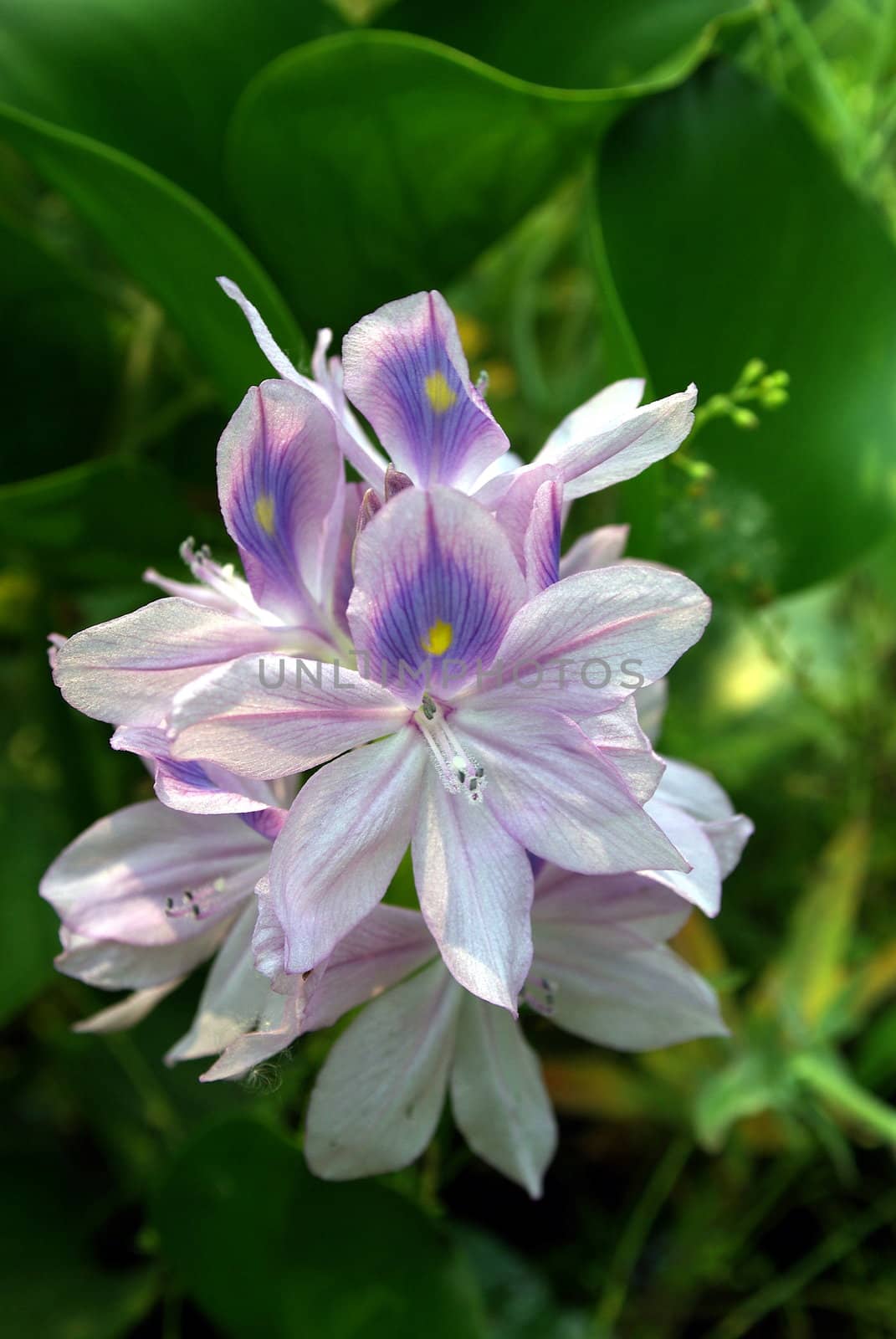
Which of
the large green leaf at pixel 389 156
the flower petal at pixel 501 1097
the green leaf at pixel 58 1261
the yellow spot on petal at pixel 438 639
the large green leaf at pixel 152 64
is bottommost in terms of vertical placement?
the green leaf at pixel 58 1261

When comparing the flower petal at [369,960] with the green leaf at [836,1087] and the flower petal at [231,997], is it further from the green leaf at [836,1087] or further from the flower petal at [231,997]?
the green leaf at [836,1087]

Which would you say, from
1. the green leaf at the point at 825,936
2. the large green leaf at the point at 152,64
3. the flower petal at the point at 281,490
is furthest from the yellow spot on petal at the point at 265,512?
the green leaf at the point at 825,936

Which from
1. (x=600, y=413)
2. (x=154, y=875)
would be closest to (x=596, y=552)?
(x=600, y=413)

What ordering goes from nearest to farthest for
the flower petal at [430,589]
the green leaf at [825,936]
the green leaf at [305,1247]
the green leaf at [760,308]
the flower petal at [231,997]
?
the flower petal at [430,589]
the flower petal at [231,997]
the green leaf at [305,1247]
the green leaf at [760,308]
the green leaf at [825,936]

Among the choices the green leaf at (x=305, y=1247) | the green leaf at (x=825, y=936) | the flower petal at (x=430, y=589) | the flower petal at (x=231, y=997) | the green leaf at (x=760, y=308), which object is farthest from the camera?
the green leaf at (x=825, y=936)

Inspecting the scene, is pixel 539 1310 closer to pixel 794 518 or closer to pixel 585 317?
pixel 794 518

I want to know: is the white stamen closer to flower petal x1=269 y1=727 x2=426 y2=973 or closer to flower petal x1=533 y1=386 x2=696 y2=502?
flower petal x1=269 y1=727 x2=426 y2=973

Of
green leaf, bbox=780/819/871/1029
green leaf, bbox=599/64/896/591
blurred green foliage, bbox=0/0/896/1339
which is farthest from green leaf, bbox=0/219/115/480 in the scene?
green leaf, bbox=780/819/871/1029
